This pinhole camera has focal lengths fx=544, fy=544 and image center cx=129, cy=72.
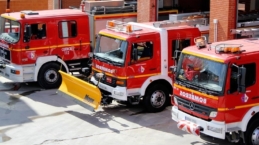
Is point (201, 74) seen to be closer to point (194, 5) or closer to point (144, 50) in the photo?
point (144, 50)

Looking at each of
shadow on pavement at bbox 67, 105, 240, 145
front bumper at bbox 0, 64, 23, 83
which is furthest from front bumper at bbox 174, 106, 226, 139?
front bumper at bbox 0, 64, 23, 83

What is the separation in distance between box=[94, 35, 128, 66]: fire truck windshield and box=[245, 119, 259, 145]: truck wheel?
408cm

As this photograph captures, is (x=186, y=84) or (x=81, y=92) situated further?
(x=81, y=92)

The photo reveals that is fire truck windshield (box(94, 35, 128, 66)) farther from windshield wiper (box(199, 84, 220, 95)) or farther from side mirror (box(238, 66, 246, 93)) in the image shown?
side mirror (box(238, 66, 246, 93))

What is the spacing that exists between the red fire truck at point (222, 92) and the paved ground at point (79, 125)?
107 cm

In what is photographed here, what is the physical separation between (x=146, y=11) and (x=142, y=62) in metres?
5.07

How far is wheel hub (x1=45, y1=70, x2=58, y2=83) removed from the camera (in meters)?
17.8

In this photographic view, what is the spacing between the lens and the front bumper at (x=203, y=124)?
11.3 m

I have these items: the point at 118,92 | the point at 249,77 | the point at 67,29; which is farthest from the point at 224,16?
the point at 67,29

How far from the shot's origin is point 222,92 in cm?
1120

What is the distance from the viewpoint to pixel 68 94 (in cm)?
1511

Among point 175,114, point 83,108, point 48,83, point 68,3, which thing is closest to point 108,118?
point 83,108

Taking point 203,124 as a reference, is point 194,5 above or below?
above

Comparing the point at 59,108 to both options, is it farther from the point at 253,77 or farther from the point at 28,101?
the point at 253,77
